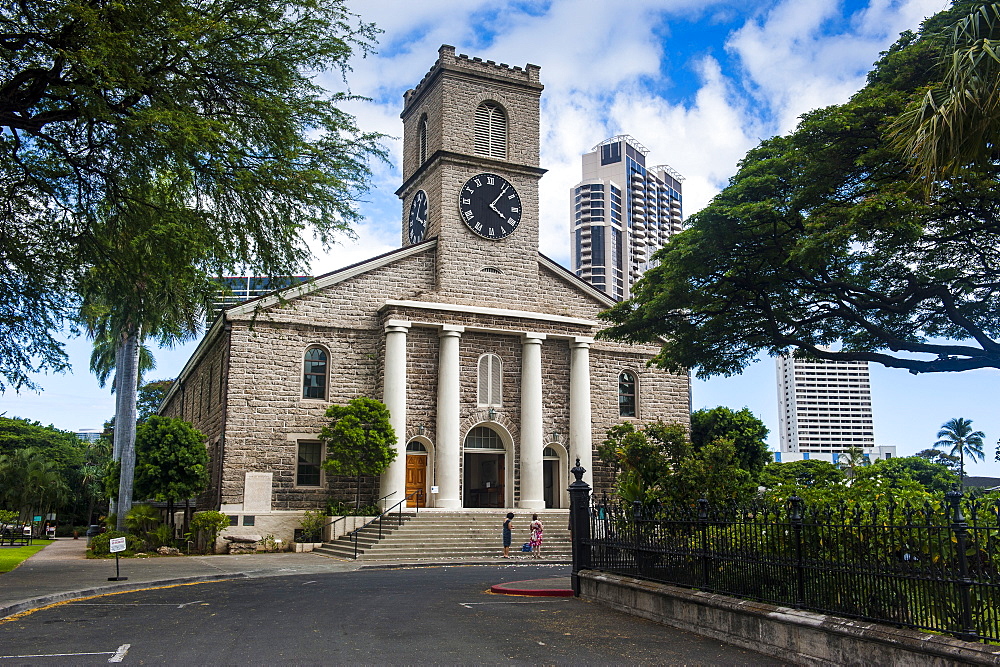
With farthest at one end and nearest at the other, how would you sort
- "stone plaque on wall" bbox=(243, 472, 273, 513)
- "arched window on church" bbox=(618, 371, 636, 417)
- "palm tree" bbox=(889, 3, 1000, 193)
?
"arched window on church" bbox=(618, 371, 636, 417), "stone plaque on wall" bbox=(243, 472, 273, 513), "palm tree" bbox=(889, 3, 1000, 193)

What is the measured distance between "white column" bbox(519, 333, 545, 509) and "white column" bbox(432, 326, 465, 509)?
104 inches

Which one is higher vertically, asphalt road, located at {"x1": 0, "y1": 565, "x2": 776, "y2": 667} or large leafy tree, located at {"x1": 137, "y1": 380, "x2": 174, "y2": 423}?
large leafy tree, located at {"x1": 137, "y1": 380, "x2": 174, "y2": 423}

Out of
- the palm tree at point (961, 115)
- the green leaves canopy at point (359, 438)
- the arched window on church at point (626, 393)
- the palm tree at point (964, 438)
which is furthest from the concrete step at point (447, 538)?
the palm tree at point (964, 438)

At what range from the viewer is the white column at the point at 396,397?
3095cm

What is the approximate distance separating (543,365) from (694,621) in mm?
23744

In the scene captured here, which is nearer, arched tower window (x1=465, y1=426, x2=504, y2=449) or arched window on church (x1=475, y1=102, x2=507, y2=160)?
arched tower window (x1=465, y1=426, x2=504, y2=449)

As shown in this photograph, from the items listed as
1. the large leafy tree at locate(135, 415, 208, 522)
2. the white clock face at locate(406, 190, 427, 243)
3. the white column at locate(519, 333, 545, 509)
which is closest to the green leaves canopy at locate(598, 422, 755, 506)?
the white column at locate(519, 333, 545, 509)

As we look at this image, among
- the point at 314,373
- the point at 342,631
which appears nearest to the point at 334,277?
the point at 314,373

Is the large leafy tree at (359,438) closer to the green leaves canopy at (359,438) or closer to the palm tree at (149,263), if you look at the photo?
the green leaves canopy at (359,438)

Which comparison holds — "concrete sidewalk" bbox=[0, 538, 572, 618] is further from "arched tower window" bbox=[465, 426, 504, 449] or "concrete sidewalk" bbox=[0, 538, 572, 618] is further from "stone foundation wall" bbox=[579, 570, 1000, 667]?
"stone foundation wall" bbox=[579, 570, 1000, 667]

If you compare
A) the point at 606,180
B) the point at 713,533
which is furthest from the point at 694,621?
the point at 606,180

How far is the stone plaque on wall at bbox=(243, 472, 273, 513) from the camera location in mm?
29906

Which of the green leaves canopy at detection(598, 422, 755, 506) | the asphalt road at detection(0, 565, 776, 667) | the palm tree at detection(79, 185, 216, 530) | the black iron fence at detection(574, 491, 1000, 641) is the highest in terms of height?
the palm tree at detection(79, 185, 216, 530)

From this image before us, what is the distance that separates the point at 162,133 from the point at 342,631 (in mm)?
7667
